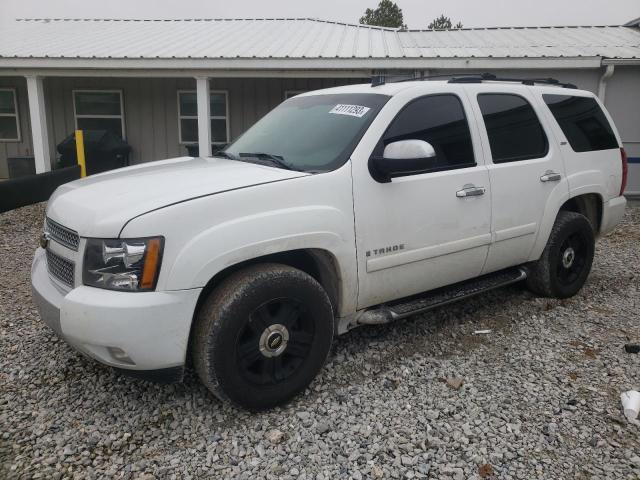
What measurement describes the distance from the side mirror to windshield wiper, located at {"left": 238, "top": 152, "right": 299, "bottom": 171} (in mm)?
503

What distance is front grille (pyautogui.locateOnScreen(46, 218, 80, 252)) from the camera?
2818mm

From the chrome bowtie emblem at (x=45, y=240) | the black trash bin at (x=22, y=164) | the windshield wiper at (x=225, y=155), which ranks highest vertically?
the windshield wiper at (x=225, y=155)

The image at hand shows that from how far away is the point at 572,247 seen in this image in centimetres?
482

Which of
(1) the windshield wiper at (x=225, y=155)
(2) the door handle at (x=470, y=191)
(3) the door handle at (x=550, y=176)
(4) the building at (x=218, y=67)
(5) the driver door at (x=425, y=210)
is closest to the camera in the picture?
(5) the driver door at (x=425, y=210)

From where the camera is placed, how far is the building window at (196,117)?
43.5 ft

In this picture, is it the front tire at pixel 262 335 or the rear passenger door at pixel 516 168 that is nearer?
the front tire at pixel 262 335

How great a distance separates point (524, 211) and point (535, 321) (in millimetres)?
920

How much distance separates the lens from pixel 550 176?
4.36 meters

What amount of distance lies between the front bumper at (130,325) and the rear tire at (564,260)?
321cm

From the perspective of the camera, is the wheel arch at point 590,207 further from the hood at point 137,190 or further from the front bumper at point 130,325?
the front bumper at point 130,325

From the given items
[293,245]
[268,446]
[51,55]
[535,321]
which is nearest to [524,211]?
[535,321]

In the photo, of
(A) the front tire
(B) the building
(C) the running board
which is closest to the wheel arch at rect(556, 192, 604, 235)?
(C) the running board

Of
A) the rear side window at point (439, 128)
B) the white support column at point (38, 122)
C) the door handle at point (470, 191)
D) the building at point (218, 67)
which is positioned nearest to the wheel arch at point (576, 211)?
the door handle at point (470, 191)

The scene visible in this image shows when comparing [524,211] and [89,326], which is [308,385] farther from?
[524,211]
